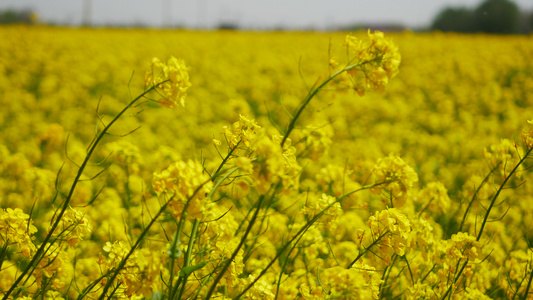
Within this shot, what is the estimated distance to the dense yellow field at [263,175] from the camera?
145cm

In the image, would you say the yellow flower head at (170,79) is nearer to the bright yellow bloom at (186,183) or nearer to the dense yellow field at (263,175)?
the dense yellow field at (263,175)

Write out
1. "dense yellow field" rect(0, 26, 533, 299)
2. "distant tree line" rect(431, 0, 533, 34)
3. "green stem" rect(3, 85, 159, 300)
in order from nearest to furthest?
1. "green stem" rect(3, 85, 159, 300)
2. "dense yellow field" rect(0, 26, 533, 299)
3. "distant tree line" rect(431, 0, 533, 34)

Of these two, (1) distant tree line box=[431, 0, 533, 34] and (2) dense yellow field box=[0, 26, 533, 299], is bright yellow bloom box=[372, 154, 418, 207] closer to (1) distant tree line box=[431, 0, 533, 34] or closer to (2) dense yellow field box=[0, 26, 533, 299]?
(2) dense yellow field box=[0, 26, 533, 299]

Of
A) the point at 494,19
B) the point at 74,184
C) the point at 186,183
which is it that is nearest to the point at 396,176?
the point at 186,183

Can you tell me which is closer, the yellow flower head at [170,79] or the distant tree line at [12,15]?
the yellow flower head at [170,79]

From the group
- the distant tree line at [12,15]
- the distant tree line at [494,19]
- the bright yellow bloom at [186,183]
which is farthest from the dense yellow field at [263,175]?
the distant tree line at [12,15]

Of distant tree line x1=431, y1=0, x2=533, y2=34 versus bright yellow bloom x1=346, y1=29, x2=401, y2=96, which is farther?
distant tree line x1=431, y1=0, x2=533, y2=34

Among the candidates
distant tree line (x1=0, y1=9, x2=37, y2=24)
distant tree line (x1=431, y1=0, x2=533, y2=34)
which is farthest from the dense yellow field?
distant tree line (x1=0, y1=9, x2=37, y2=24)

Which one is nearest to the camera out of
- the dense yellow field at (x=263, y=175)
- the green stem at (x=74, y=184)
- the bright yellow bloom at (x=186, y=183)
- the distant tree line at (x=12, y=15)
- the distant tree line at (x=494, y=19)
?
the bright yellow bloom at (x=186, y=183)

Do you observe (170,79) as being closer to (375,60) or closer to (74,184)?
(74,184)

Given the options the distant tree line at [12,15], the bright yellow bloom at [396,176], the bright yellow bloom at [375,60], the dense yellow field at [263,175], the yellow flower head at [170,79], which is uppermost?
the distant tree line at [12,15]

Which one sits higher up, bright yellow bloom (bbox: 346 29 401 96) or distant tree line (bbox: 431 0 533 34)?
distant tree line (bbox: 431 0 533 34)

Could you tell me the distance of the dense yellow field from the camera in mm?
1449

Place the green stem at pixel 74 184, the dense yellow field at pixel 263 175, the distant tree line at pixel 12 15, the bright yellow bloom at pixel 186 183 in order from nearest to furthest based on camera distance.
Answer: the bright yellow bloom at pixel 186 183
the green stem at pixel 74 184
the dense yellow field at pixel 263 175
the distant tree line at pixel 12 15
